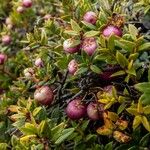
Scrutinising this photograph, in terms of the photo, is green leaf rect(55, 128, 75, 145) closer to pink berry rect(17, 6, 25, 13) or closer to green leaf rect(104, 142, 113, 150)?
green leaf rect(104, 142, 113, 150)

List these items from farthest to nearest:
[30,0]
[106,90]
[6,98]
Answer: [30,0] → [6,98] → [106,90]

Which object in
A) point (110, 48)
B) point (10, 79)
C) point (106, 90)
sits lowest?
point (10, 79)

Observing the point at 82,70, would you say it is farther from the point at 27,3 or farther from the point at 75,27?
the point at 27,3

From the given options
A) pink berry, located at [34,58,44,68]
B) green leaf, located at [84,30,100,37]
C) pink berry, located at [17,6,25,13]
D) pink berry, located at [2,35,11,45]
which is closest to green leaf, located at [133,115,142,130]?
green leaf, located at [84,30,100,37]

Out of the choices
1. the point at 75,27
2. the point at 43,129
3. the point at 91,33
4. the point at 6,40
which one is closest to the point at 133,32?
the point at 91,33

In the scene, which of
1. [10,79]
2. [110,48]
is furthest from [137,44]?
[10,79]

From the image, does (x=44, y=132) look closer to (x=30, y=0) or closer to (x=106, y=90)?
(x=106, y=90)
